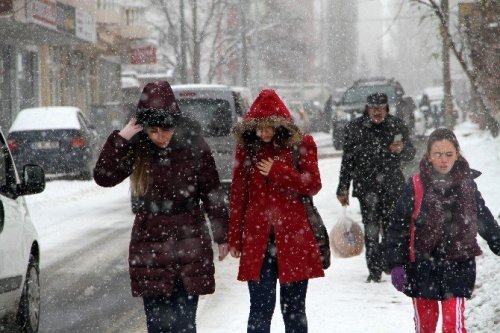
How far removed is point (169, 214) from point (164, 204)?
56 mm

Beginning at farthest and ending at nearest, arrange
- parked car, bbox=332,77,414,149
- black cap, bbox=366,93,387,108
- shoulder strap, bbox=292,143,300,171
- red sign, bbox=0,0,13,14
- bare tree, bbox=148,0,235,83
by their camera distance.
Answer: bare tree, bbox=148,0,235,83 → parked car, bbox=332,77,414,149 → red sign, bbox=0,0,13,14 → black cap, bbox=366,93,387,108 → shoulder strap, bbox=292,143,300,171

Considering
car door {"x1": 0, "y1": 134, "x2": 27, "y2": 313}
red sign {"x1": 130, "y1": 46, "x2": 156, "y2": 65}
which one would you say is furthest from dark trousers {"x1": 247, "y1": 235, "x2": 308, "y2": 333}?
red sign {"x1": 130, "y1": 46, "x2": 156, "y2": 65}

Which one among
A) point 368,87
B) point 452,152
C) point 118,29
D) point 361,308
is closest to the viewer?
point 452,152

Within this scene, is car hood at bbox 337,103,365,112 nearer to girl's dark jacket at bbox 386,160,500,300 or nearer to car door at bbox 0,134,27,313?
car door at bbox 0,134,27,313

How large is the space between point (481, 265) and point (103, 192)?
40.8 ft

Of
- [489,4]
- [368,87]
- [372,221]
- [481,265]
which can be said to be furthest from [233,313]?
[368,87]

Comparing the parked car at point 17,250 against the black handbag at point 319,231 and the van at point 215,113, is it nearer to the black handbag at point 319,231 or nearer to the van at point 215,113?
the black handbag at point 319,231

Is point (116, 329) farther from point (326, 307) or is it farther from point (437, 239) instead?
point (437, 239)

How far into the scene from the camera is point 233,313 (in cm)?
793

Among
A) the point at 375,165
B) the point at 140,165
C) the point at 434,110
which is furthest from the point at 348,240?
the point at 434,110

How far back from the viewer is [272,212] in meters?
5.65

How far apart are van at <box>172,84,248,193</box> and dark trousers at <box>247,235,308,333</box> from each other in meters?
9.45

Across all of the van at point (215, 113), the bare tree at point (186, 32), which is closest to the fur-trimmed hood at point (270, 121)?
the van at point (215, 113)

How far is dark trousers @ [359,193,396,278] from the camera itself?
9.15 m
